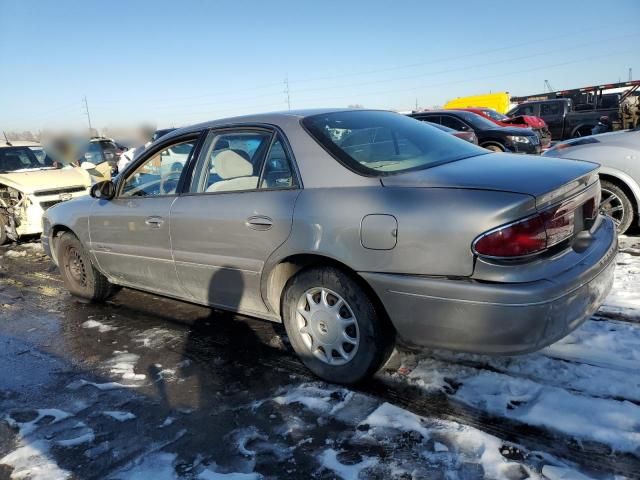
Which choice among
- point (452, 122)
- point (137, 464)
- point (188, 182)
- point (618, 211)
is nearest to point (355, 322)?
point (137, 464)

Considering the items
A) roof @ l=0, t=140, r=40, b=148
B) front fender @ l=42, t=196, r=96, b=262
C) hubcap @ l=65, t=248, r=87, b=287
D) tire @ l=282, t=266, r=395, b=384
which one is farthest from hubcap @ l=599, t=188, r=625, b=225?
roof @ l=0, t=140, r=40, b=148

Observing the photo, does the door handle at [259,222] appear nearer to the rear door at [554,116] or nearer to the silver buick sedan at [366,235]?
the silver buick sedan at [366,235]

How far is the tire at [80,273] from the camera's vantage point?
4.86 meters

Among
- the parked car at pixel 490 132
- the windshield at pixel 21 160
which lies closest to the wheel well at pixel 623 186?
the parked car at pixel 490 132

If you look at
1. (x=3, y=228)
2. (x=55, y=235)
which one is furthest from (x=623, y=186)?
(x=3, y=228)

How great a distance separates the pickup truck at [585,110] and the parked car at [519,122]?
6.26ft

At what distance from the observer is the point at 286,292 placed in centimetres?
312

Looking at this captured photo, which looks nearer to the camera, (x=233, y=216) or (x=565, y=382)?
(x=565, y=382)

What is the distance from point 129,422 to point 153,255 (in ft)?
4.72

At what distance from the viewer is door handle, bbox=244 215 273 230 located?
121 inches

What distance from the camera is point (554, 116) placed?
Answer: 17859 mm

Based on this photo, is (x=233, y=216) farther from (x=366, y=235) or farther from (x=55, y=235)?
(x=55, y=235)

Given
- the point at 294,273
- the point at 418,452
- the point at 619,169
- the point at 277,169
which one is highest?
the point at 277,169

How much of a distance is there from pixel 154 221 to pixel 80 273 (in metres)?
1.71
